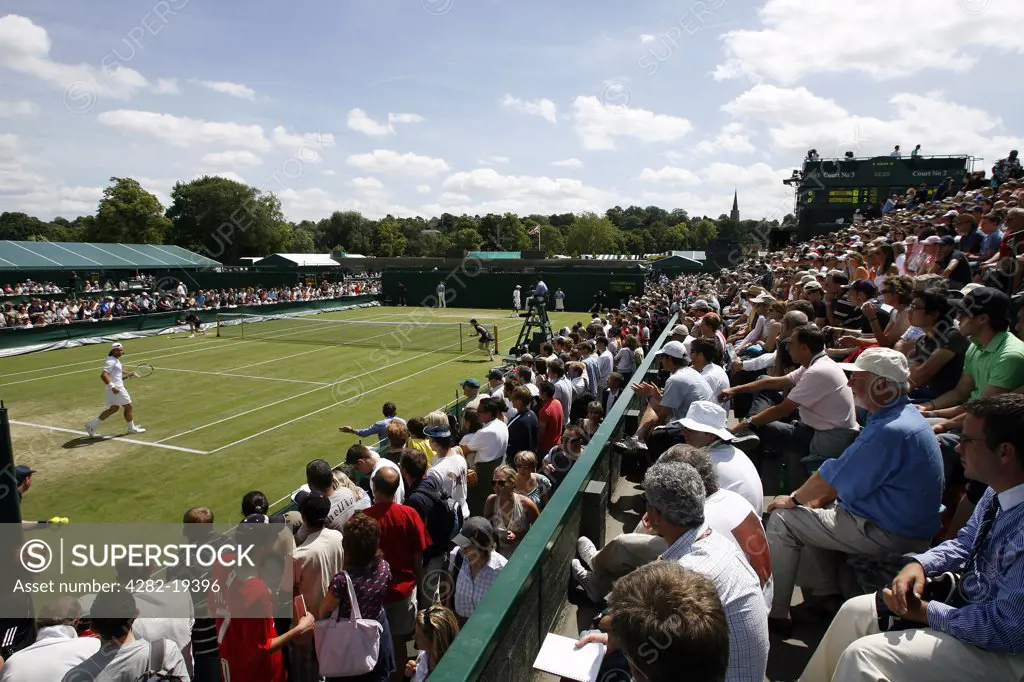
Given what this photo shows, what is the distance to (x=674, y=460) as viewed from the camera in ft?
10.4

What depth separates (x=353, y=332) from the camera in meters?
32.6

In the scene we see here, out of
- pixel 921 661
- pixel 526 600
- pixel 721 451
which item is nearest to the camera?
pixel 921 661

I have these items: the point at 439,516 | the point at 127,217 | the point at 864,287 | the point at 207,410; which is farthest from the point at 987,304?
the point at 127,217

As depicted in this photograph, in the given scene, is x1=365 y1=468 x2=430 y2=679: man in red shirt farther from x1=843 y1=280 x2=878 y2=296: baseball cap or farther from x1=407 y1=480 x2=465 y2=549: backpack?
x1=843 y1=280 x2=878 y2=296: baseball cap

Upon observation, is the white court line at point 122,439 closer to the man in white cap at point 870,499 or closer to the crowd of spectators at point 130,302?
the man in white cap at point 870,499

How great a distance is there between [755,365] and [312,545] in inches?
198

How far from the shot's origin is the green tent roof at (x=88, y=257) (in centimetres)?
3506

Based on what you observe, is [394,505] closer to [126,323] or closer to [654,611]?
[654,611]

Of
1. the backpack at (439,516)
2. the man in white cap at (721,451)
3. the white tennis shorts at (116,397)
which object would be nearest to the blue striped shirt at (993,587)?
the man in white cap at (721,451)

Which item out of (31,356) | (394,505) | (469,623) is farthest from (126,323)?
(469,623)

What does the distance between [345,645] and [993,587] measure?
141 inches

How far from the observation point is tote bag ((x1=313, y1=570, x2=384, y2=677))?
12.9 feet

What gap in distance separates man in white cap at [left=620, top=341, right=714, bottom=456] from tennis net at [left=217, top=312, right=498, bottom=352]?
19787mm

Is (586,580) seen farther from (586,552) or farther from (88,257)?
(88,257)
